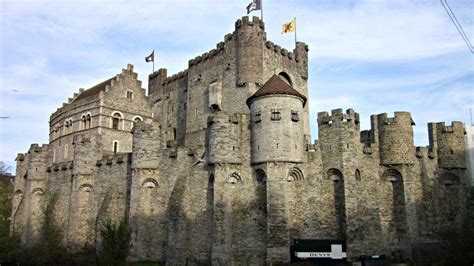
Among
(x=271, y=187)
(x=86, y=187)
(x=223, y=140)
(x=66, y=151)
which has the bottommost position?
(x=271, y=187)

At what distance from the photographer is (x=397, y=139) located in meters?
31.0

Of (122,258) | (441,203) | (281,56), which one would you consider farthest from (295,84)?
(122,258)

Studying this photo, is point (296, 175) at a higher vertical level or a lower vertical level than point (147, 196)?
higher

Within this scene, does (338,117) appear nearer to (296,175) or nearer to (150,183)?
(296,175)

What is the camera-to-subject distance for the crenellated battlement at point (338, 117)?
98.4 feet

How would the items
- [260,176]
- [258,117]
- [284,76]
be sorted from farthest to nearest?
[284,76] < [258,117] < [260,176]

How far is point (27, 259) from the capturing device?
3388cm

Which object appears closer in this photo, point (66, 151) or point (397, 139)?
point (397, 139)

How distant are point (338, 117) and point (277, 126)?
13.9 ft

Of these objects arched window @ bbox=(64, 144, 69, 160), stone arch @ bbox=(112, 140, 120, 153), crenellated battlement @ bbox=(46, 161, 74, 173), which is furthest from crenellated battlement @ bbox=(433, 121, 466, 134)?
arched window @ bbox=(64, 144, 69, 160)

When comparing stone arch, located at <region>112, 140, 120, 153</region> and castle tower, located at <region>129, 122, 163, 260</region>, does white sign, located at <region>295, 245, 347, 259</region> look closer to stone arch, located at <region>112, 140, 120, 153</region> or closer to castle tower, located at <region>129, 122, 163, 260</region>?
castle tower, located at <region>129, 122, 163, 260</region>

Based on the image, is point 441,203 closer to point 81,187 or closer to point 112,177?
point 112,177

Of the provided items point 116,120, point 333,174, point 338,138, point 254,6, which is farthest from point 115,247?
point 116,120

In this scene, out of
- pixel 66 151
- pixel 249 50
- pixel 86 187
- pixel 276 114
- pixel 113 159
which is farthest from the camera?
pixel 66 151
